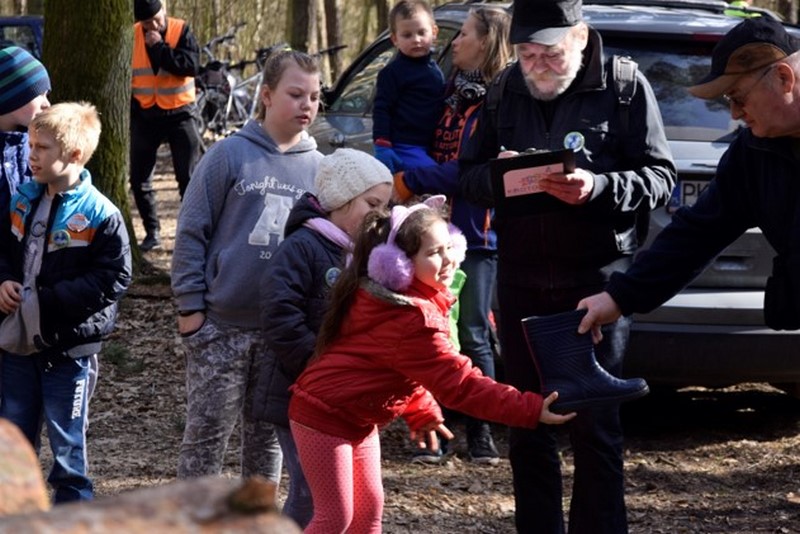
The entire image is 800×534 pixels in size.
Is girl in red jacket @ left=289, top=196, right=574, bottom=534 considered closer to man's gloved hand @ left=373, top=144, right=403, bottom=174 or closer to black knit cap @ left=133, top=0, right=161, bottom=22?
man's gloved hand @ left=373, top=144, right=403, bottom=174

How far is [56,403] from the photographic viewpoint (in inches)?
193

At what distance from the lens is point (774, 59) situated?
12.7 ft

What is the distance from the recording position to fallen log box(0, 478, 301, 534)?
36.9 inches

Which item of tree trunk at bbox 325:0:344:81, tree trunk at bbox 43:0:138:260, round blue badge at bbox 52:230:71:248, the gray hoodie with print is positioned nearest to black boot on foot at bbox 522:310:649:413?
the gray hoodie with print

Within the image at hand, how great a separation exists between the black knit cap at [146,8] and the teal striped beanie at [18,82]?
6176mm

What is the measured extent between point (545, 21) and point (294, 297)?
4.06 feet

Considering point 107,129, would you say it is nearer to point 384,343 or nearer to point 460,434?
point 460,434

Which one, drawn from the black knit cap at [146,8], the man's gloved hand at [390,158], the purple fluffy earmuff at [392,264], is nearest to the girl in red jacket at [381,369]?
the purple fluffy earmuff at [392,264]

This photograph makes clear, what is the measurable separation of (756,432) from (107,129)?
4508 mm

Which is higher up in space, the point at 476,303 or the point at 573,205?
the point at 573,205

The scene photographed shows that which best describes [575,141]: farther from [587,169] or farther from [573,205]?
[573,205]

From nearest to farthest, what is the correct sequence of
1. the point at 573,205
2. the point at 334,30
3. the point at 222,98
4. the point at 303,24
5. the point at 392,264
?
the point at 392,264 → the point at 573,205 → the point at 222,98 → the point at 303,24 → the point at 334,30

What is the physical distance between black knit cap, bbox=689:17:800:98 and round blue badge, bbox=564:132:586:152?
658mm

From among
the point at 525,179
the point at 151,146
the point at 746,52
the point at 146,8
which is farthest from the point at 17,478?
the point at 151,146
